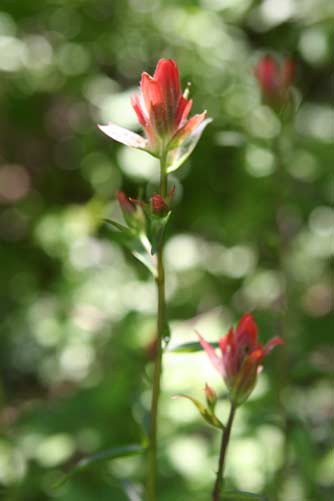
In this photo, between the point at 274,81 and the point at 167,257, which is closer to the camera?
the point at 274,81

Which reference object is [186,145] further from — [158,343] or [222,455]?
[222,455]

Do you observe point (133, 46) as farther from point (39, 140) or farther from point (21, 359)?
point (21, 359)

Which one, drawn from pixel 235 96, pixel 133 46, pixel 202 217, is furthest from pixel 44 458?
pixel 133 46

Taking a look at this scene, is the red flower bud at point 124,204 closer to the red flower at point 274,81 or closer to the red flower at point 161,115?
the red flower at point 161,115

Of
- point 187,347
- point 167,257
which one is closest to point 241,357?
point 187,347

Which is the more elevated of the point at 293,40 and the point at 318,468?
the point at 293,40

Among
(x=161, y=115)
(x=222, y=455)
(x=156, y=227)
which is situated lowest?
(x=222, y=455)

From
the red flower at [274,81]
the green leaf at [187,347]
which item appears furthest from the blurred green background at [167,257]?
the green leaf at [187,347]
